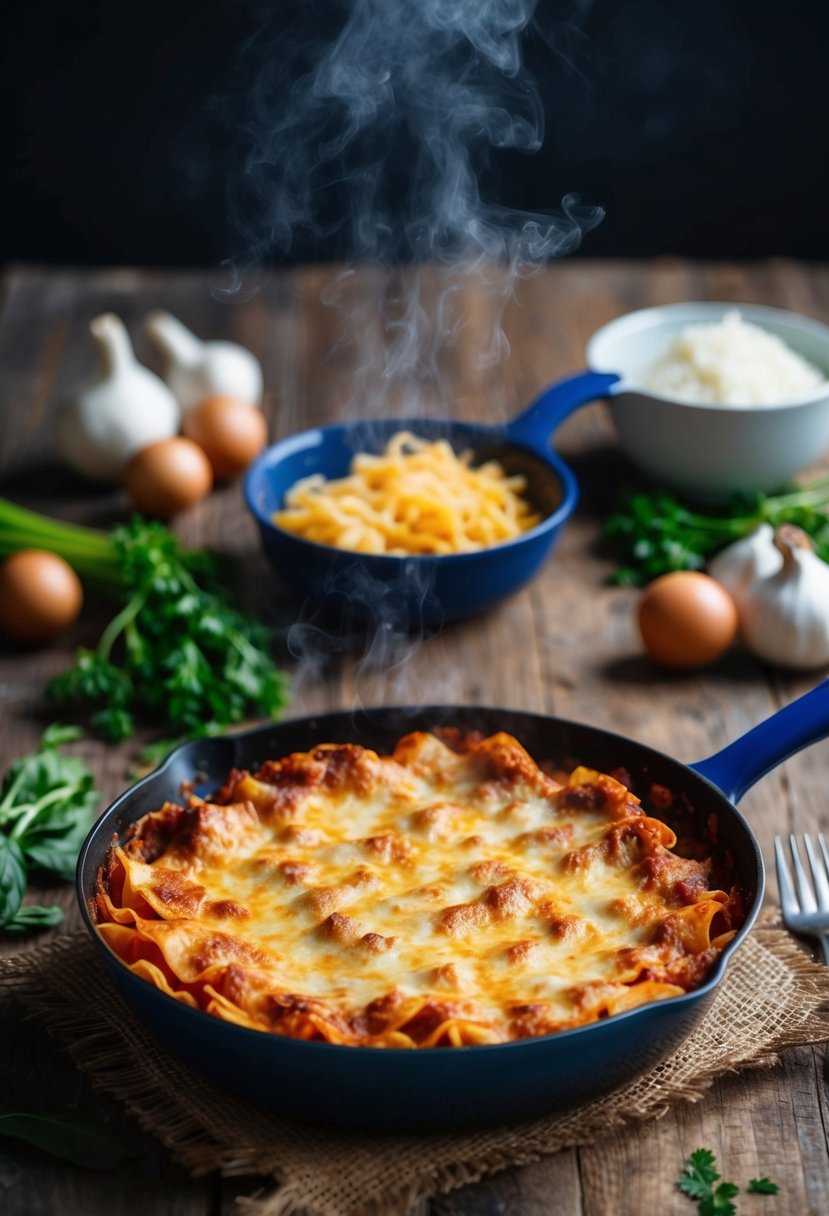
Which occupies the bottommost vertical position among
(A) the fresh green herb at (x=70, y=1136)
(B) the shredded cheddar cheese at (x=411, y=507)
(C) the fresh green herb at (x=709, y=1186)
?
(B) the shredded cheddar cheese at (x=411, y=507)

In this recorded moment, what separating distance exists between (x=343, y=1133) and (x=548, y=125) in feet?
18.8

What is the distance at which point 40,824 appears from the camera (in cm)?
291

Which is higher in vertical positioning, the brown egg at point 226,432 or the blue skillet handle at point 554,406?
the blue skillet handle at point 554,406

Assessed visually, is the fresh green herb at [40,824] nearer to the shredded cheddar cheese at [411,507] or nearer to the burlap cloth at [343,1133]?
the burlap cloth at [343,1133]

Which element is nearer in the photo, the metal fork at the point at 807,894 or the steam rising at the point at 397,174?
the metal fork at the point at 807,894

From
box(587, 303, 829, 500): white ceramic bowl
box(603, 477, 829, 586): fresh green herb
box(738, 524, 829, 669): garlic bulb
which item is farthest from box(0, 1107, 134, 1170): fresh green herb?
box(587, 303, 829, 500): white ceramic bowl

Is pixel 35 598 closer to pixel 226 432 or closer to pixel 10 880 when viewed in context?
pixel 226 432

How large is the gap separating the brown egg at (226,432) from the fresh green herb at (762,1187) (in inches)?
115

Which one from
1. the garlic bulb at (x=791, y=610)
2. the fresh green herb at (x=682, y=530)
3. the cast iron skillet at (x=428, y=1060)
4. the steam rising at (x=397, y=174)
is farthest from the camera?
the steam rising at (x=397, y=174)

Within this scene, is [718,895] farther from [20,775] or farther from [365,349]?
[365,349]

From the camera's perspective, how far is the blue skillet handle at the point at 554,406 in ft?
13.5

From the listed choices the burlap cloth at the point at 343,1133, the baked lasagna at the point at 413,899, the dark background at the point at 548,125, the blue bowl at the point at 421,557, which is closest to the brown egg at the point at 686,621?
the blue bowl at the point at 421,557

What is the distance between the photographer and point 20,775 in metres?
2.99

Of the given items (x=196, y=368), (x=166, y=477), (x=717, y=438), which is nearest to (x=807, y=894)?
(x=717, y=438)
